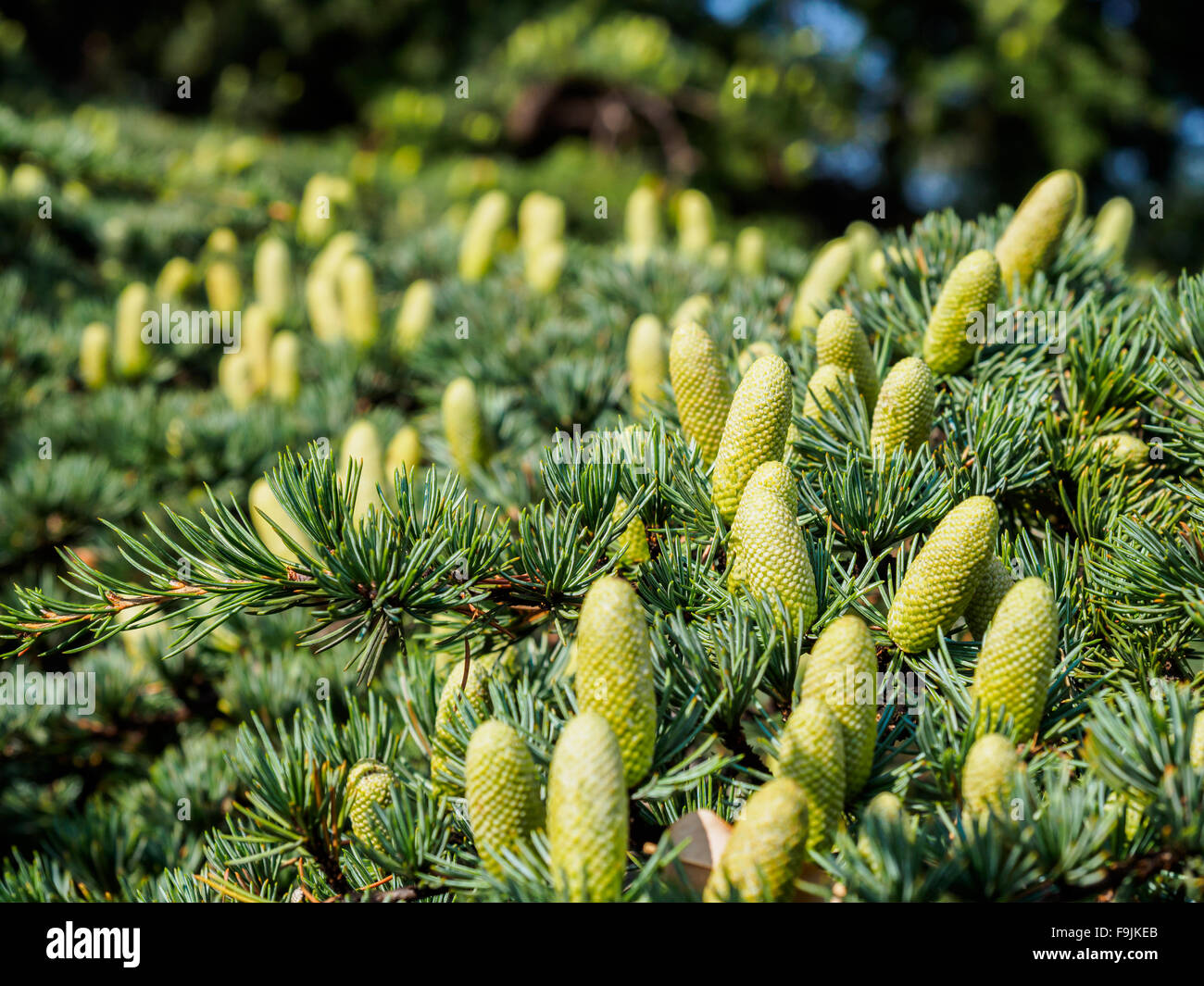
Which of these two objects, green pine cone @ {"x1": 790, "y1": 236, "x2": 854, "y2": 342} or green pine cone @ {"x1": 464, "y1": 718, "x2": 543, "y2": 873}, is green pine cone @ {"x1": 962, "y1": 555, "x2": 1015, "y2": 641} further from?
green pine cone @ {"x1": 790, "y1": 236, "x2": 854, "y2": 342}

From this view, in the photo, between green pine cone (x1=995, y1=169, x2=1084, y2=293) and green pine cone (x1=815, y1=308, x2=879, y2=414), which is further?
green pine cone (x1=995, y1=169, x2=1084, y2=293)

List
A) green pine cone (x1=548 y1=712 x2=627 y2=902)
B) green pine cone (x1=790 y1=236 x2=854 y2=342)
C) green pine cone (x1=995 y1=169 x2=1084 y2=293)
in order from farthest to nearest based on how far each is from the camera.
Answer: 1. green pine cone (x1=790 y1=236 x2=854 y2=342)
2. green pine cone (x1=995 y1=169 x2=1084 y2=293)
3. green pine cone (x1=548 y1=712 x2=627 y2=902)

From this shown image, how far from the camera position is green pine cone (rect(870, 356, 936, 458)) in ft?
1.67

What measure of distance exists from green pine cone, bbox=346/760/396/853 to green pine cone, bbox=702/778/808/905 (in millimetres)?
172

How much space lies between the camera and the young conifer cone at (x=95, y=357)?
117 centimetres

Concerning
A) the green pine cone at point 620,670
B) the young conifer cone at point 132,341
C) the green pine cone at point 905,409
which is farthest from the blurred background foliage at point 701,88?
the green pine cone at point 620,670

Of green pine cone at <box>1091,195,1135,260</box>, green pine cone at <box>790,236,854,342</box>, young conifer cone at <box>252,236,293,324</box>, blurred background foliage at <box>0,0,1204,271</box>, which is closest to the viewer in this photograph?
green pine cone at <box>790,236,854,342</box>

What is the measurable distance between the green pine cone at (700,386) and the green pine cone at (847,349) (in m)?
0.08

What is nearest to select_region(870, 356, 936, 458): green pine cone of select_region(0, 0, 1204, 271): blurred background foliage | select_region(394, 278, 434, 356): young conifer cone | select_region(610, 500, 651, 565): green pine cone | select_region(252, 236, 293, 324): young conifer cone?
select_region(610, 500, 651, 565): green pine cone

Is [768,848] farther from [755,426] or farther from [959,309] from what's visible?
[959,309]

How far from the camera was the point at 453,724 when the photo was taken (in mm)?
438

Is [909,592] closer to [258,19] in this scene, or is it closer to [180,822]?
[180,822]

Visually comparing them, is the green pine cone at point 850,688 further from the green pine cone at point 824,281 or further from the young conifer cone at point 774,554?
the green pine cone at point 824,281
